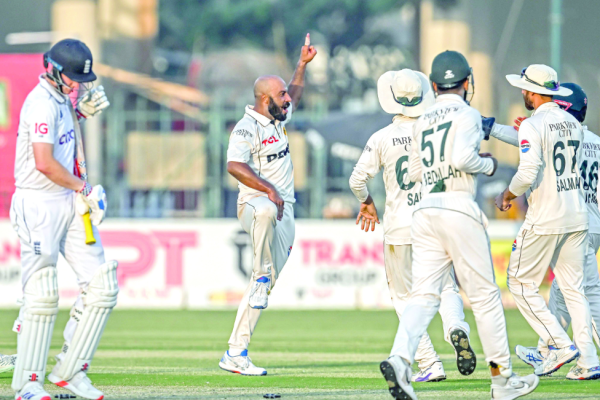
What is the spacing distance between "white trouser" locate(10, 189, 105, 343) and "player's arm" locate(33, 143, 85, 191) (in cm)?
22

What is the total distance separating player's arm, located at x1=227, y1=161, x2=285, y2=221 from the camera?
26.0 ft

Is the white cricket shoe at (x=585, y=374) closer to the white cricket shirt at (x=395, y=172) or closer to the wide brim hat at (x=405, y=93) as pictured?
the white cricket shirt at (x=395, y=172)

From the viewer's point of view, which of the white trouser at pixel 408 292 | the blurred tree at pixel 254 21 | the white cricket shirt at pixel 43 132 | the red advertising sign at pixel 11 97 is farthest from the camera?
the blurred tree at pixel 254 21

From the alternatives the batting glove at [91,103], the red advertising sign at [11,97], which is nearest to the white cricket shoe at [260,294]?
the batting glove at [91,103]

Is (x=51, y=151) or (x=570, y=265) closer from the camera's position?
(x=51, y=151)

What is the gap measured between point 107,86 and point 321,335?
12189mm

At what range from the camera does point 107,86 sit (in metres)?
22.7

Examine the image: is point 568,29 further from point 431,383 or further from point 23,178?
point 23,178

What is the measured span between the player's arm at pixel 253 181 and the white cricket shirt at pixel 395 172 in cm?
65

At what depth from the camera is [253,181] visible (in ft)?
26.0

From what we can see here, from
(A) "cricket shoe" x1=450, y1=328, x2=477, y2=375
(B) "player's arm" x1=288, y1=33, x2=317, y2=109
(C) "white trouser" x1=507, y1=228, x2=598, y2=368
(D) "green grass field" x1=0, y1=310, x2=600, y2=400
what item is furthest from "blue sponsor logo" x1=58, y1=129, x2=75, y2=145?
(C) "white trouser" x1=507, y1=228, x2=598, y2=368

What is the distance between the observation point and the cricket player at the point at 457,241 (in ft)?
20.2

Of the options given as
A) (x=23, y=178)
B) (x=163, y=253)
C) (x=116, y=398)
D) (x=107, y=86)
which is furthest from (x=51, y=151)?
(x=107, y=86)

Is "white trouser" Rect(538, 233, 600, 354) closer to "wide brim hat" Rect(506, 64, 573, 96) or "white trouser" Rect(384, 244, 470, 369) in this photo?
"white trouser" Rect(384, 244, 470, 369)
